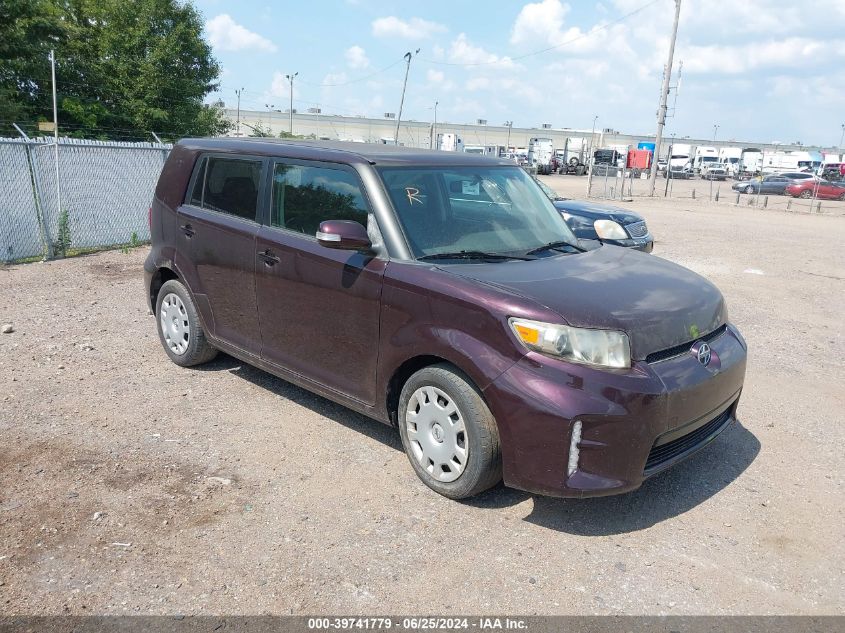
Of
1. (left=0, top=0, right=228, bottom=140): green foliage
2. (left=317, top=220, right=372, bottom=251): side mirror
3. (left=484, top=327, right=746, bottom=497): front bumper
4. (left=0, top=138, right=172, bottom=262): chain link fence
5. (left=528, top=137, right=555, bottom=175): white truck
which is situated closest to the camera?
(left=484, top=327, right=746, bottom=497): front bumper

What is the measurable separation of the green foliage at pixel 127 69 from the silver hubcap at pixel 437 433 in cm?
2551

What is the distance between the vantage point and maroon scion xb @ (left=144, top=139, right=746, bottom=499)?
3.28m

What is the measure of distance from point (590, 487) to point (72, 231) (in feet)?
33.7

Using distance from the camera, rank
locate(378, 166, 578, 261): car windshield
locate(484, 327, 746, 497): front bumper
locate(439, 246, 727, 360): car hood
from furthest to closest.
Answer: locate(378, 166, 578, 261): car windshield < locate(439, 246, 727, 360): car hood < locate(484, 327, 746, 497): front bumper

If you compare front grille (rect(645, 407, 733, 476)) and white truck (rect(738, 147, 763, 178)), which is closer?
front grille (rect(645, 407, 733, 476))

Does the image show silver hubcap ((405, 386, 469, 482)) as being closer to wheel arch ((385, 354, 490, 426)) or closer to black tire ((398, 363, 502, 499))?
black tire ((398, 363, 502, 499))

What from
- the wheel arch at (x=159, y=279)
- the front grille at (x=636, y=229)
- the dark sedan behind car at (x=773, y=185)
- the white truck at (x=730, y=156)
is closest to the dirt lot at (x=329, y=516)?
the wheel arch at (x=159, y=279)

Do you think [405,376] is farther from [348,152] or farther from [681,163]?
[681,163]

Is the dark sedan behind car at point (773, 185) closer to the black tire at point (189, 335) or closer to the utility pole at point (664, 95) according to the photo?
the utility pole at point (664, 95)

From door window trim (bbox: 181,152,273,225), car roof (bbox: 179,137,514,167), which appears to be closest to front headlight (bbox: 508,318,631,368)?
car roof (bbox: 179,137,514,167)

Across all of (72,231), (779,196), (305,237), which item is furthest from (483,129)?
(305,237)

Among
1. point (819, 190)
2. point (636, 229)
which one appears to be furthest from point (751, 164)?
point (636, 229)

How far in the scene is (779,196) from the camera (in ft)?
131

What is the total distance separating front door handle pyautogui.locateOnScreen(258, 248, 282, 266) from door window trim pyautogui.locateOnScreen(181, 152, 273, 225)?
238mm
